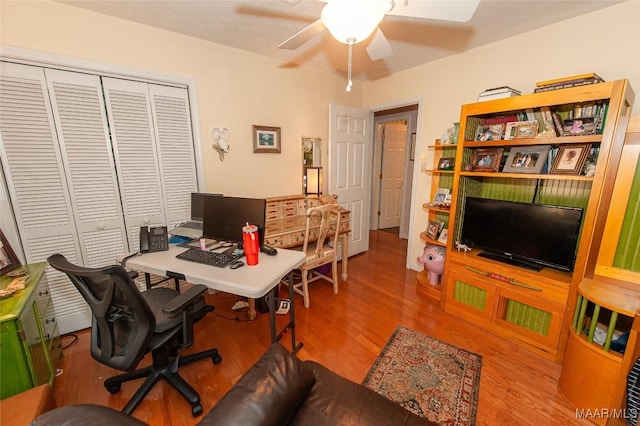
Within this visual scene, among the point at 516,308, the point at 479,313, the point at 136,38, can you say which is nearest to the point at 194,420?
the point at 479,313

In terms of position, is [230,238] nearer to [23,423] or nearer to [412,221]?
[23,423]

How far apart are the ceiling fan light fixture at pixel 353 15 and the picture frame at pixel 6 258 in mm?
2445

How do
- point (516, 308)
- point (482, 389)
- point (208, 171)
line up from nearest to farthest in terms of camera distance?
1. point (482, 389)
2. point (516, 308)
3. point (208, 171)

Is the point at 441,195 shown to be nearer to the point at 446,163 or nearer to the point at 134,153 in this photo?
the point at 446,163

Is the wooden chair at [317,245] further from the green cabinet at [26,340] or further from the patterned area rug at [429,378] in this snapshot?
the green cabinet at [26,340]

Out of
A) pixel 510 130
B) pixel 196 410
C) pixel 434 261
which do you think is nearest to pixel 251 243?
pixel 196 410

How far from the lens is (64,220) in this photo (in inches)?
80.0

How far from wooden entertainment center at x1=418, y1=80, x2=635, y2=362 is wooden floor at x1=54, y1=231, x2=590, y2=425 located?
18 cm

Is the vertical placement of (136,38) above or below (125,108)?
above

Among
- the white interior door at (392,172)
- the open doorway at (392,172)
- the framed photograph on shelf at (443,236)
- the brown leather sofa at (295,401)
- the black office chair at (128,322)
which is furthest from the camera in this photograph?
the white interior door at (392,172)

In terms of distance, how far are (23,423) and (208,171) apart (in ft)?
6.71

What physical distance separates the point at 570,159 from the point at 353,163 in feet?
7.54

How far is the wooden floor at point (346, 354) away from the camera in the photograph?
155cm

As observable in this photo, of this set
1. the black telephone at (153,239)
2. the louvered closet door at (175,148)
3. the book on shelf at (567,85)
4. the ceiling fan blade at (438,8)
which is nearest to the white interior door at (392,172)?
the book on shelf at (567,85)
